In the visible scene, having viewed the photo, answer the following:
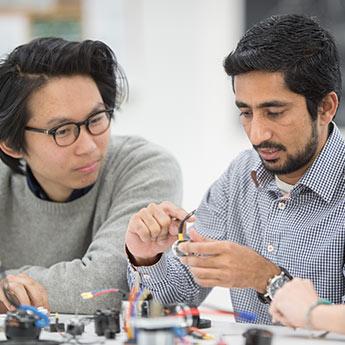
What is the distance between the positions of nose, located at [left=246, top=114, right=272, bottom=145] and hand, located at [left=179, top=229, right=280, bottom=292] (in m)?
0.28

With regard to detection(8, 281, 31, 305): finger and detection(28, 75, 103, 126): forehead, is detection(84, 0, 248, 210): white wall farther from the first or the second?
detection(8, 281, 31, 305): finger

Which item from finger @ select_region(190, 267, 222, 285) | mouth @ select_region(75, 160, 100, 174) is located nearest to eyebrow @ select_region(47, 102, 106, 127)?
mouth @ select_region(75, 160, 100, 174)

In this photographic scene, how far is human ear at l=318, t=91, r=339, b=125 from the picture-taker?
1887mm

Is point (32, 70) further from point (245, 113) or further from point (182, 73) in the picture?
point (182, 73)

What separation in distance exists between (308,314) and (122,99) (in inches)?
48.7

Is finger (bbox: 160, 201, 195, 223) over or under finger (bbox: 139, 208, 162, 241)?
over

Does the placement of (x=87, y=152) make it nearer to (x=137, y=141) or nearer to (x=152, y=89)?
(x=137, y=141)

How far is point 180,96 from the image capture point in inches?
183

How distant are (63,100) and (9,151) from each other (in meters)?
0.29

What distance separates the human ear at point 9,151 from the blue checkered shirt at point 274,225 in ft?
2.01

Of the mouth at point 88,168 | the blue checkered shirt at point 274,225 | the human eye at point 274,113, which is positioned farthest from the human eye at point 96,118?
the human eye at point 274,113

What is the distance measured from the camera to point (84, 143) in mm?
2223

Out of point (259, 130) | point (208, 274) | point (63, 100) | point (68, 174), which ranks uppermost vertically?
point (63, 100)

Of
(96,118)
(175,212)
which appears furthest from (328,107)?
(96,118)
